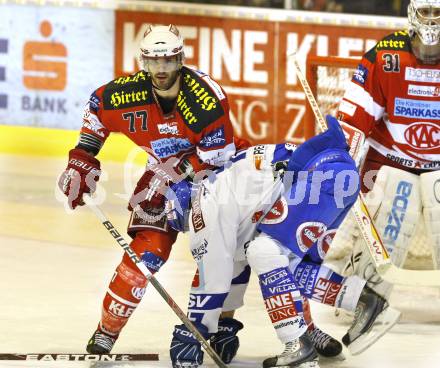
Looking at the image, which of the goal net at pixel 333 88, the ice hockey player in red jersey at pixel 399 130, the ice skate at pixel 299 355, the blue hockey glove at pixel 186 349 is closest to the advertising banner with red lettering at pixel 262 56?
the goal net at pixel 333 88

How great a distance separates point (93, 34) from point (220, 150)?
4.84 m

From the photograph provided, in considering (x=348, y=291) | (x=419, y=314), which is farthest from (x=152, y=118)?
(x=419, y=314)

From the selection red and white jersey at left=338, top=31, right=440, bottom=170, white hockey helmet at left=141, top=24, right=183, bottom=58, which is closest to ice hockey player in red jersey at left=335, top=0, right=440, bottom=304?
red and white jersey at left=338, top=31, right=440, bottom=170

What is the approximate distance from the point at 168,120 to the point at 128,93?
0.63 feet

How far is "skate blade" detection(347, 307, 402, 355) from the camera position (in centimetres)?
520

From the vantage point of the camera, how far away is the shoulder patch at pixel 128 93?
17.4 ft

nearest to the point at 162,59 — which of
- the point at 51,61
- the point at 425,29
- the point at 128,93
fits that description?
the point at 128,93

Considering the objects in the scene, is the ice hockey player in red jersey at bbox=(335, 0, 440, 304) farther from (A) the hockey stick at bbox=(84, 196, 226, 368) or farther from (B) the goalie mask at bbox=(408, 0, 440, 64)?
(A) the hockey stick at bbox=(84, 196, 226, 368)

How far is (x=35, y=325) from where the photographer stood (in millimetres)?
5766

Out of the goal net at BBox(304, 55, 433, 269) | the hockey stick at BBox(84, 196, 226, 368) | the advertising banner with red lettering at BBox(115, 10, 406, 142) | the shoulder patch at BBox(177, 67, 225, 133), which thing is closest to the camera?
the hockey stick at BBox(84, 196, 226, 368)

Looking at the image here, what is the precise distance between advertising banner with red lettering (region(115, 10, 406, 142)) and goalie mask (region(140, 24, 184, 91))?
3.94m

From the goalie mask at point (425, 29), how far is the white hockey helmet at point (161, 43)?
3.58ft

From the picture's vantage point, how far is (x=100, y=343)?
5.27 m

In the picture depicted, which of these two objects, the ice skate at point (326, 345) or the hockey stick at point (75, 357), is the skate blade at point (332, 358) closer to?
the ice skate at point (326, 345)
